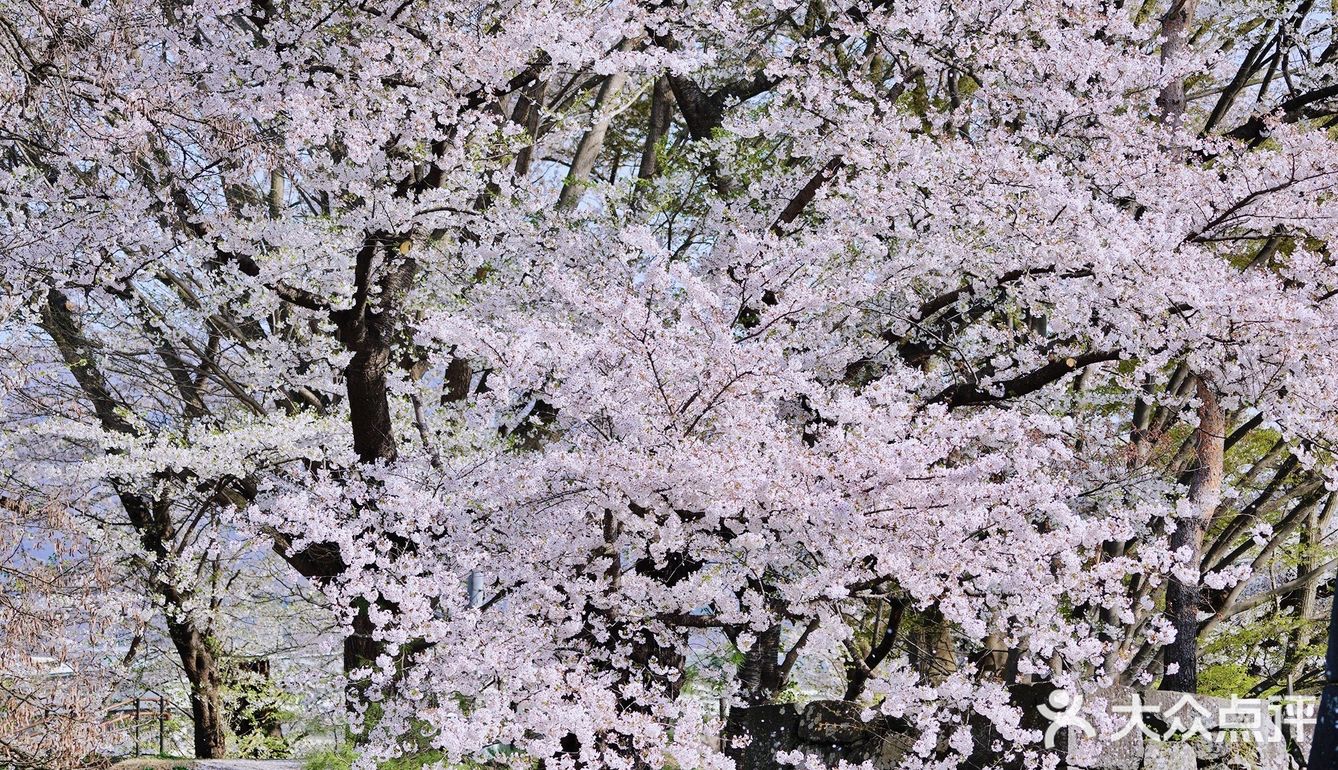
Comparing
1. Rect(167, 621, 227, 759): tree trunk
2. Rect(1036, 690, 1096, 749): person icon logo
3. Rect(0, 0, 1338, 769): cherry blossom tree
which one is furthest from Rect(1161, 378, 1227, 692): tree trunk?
Rect(167, 621, 227, 759): tree trunk

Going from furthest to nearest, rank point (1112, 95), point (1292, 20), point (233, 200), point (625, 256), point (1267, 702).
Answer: point (1292, 20), point (233, 200), point (1112, 95), point (625, 256), point (1267, 702)

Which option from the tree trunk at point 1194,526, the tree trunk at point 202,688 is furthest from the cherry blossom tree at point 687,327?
the tree trunk at point 202,688

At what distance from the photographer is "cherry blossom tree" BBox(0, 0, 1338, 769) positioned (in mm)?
6141

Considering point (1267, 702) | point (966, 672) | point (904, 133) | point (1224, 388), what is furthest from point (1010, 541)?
point (904, 133)

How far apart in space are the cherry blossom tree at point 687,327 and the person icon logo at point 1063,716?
11 centimetres

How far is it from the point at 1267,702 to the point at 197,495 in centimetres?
829

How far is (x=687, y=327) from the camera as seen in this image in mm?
6625

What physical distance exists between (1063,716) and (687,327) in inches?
112

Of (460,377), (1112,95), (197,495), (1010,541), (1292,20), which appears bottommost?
(1010,541)

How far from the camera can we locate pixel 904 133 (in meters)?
7.98

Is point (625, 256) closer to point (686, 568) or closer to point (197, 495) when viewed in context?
point (686, 568)

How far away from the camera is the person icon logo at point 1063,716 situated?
6316mm

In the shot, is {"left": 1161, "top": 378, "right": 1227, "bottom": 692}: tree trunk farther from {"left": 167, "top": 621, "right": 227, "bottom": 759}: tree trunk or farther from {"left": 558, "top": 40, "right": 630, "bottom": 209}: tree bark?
{"left": 167, "top": 621, "right": 227, "bottom": 759}: tree trunk

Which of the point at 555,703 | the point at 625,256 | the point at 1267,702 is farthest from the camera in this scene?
the point at 625,256
